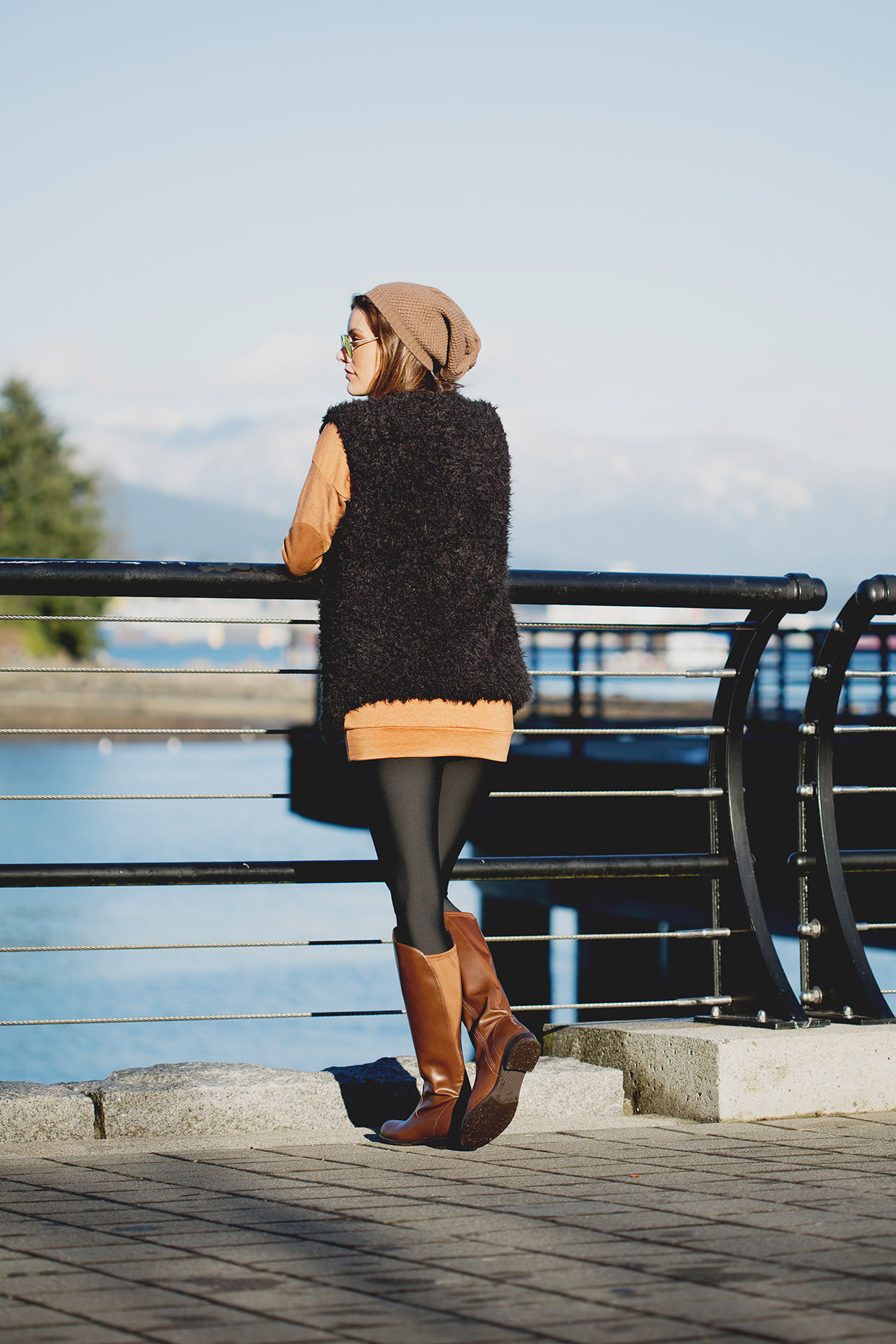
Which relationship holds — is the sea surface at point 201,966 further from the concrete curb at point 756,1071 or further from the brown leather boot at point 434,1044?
the brown leather boot at point 434,1044

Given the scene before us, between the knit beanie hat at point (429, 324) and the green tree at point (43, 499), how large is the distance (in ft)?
250

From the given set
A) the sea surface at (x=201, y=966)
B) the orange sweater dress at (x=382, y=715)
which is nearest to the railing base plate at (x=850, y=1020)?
the orange sweater dress at (x=382, y=715)

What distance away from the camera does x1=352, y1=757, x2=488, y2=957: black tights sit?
11.7 ft

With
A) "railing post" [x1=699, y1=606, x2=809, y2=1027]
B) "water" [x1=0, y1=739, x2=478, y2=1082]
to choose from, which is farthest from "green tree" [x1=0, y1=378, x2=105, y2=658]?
"railing post" [x1=699, y1=606, x2=809, y2=1027]

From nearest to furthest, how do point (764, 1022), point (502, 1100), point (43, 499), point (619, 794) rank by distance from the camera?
point (502, 1100)
point (619, 794)
point (764, 1022)
point (43, 499)

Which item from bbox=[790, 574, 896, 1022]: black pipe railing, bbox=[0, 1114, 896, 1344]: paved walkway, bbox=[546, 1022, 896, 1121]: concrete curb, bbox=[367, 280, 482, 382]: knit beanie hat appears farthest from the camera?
bbox=[790, 574, 896, 1022]: black pipe railing

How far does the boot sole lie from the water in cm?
855

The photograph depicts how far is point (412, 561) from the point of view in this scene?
355 centimetres

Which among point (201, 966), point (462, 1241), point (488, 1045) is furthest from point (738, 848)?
point (201, 966)

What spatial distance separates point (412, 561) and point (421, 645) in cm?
18

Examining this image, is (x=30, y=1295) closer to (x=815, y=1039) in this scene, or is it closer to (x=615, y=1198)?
(x=615, y=1198)

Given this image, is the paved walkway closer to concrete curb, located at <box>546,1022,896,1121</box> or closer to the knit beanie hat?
concrete curb, located at <box>546,1022,896,1121</box>

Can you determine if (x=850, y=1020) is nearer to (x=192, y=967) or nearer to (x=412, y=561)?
(x=412, y=561)

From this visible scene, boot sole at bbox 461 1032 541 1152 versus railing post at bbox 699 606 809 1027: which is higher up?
railing post at bbox 699 606 809 1027
